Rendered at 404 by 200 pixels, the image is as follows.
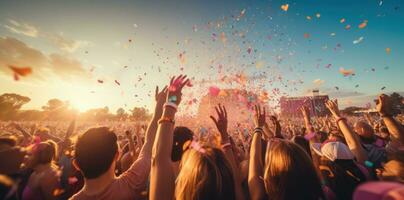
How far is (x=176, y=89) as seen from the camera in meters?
2.41

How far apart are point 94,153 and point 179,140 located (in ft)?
4.52

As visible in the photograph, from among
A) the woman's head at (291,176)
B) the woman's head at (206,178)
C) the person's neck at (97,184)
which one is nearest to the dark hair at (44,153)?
the person's neck at (97,184)

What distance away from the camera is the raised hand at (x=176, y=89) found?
235 centimetres

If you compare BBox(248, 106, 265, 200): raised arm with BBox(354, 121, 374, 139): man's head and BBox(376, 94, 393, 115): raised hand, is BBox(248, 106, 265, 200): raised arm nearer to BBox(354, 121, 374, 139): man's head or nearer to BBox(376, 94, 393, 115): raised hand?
BBox(376, 94, 393, 115): raised hand

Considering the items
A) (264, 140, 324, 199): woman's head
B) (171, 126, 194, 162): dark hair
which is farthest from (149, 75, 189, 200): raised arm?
(171, 126, 194, 162): dark hair

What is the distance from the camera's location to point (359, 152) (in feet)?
13.1

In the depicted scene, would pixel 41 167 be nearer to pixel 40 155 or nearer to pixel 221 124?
pixel 40 155

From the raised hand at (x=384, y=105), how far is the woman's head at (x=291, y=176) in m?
2.28

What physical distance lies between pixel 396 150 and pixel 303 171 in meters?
1.96

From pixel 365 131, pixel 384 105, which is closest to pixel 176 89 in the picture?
pixel 384 105

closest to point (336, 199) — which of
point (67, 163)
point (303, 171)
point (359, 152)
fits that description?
point (303, 171)

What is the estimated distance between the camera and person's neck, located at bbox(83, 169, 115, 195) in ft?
7.72

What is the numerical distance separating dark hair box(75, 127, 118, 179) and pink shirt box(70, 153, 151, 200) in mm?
203

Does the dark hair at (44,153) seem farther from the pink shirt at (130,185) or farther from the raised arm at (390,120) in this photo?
the raised arm at (390,120)
